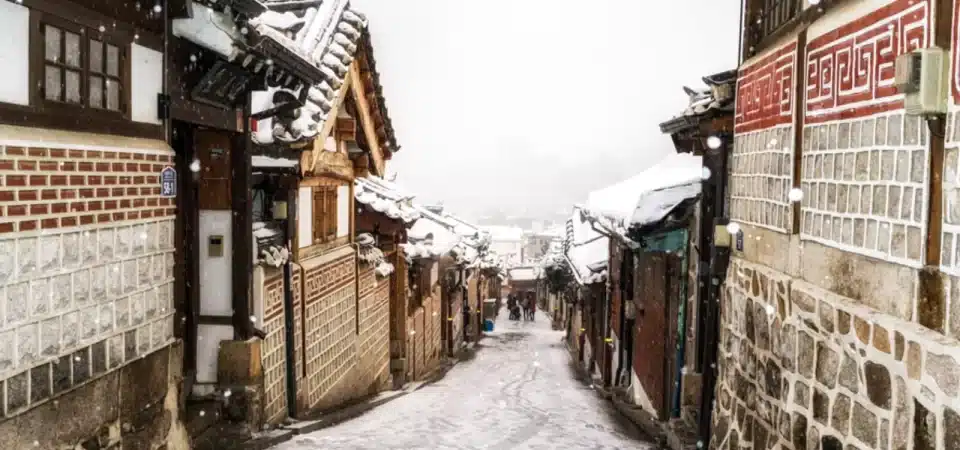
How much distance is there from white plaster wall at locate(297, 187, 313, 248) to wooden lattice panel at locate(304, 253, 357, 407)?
1.99ft

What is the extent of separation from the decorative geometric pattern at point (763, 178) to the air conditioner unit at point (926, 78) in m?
2.68

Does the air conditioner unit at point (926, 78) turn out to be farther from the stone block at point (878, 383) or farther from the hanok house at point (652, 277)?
the hanok house at point (652, 277)

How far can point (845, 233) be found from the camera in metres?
5.49

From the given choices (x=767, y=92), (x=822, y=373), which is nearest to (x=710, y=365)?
(x=767, y=92)

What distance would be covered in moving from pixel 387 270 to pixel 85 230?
594 inches

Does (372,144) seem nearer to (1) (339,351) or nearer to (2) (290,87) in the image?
(1) (339,351)

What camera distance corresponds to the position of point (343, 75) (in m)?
15.6

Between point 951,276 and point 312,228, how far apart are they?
12.6m

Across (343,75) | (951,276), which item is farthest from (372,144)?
(951,276)

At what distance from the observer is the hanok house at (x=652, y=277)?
45.5ft

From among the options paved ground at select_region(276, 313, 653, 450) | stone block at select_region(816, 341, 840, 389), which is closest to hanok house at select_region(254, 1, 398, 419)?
paved ground at select_region(276, 313, 653, 450)

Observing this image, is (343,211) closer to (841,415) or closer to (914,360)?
(841,415)

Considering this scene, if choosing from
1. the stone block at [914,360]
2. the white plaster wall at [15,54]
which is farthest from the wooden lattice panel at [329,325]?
the stone block at [914,360]

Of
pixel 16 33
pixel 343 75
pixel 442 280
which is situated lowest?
pixel 442 280
